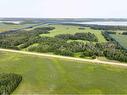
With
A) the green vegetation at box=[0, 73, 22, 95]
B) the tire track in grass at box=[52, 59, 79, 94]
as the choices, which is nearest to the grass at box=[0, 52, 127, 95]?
the tire track in grass at box=[52, 59, 79, 94]

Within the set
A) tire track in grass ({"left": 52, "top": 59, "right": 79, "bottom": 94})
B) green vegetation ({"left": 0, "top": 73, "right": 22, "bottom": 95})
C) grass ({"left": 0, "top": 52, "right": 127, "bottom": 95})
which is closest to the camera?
green vegetation ({"left": 0, "top": 73, "right": 22, "bottom": 95})

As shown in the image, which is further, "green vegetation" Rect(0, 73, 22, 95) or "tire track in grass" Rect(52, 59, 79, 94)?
"tire track in grass" Rect(52, 59, 79, 94)

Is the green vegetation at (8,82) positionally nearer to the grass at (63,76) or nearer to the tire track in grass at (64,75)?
the grass at (63,76)

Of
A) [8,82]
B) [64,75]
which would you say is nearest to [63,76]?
[64,75]

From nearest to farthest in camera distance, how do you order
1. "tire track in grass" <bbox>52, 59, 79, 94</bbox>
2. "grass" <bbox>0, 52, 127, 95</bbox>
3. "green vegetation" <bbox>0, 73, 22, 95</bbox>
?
"green vegetation" <bbox>0, 73, 22, 95</bbox> → "grass" <bbox>0, 52, 127, 95</bbox> → "tire track in grass" <bbox>52, 59, 79, 94</bbox>

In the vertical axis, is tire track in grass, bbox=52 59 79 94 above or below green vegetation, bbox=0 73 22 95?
below

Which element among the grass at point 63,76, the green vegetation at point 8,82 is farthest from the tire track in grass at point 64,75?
the green vegetation at point 8,82

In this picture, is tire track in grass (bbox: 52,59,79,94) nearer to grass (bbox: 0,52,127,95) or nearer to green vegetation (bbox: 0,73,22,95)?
grass (bbox: 0,52,127,95)
